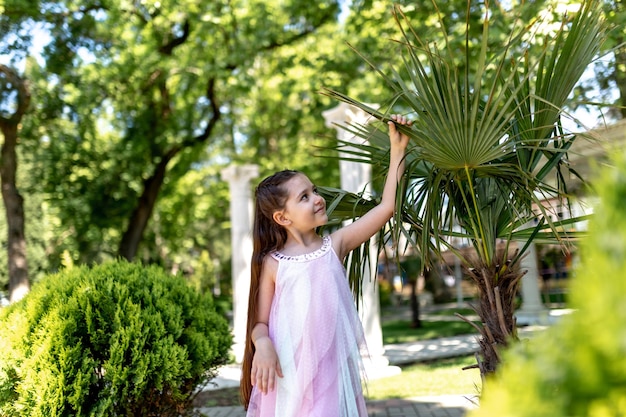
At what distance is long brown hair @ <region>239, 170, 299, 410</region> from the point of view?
2490 millimetres

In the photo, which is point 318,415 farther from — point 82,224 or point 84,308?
point 82,224

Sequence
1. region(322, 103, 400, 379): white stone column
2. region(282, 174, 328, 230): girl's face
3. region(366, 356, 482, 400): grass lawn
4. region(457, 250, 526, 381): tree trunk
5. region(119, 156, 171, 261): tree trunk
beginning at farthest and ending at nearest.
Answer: region(119, 156, 171, 261): tree trunk, region(322, 103, 400, 379): white stone column, region(366, 356, 482, 400): grass lawn, region(457, 250, 526, 381): tree trunk, region(282, 174, 328, 230): girl's face

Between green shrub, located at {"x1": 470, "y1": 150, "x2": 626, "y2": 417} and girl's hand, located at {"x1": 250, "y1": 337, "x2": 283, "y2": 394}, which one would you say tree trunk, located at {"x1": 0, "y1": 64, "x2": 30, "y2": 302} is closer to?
girl's hand, located at {"x1": 250, "y1": 337, "x2": 283, "y2": 394}

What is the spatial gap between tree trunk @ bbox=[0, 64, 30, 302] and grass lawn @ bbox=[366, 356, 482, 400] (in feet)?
21.7

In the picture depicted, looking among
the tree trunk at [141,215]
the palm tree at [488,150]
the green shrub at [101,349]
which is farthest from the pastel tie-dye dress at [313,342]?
the tree trunk at [141,215]

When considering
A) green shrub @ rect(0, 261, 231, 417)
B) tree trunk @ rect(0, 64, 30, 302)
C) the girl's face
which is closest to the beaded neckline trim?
the girl's face

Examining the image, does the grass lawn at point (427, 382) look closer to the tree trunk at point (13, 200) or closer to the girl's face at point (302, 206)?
the girl's face at point (302, 206)

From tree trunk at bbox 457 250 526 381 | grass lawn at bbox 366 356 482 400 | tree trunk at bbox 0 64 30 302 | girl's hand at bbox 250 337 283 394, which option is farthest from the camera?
tree trunk at bbox 0 64 30 302

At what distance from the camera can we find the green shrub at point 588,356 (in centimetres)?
68

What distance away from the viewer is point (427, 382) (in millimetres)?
6902

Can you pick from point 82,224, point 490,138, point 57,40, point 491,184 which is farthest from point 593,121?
point 82,224

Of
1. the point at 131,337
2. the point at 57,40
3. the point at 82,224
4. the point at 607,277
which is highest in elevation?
the point at 57,40

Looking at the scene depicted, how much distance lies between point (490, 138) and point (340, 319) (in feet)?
3.44

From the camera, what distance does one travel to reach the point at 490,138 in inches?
98.0
